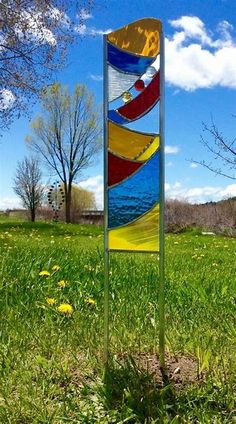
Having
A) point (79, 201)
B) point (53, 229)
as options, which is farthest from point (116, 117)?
point (79, 201)

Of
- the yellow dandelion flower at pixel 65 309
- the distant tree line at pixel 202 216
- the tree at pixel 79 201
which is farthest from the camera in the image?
Result: the tree at pixel 79 201

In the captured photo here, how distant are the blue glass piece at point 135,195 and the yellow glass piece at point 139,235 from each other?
1.0 inches

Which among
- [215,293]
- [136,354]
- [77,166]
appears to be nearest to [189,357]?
[136,354]

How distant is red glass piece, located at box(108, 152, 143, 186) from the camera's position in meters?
2.11

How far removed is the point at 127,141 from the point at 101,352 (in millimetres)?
1026

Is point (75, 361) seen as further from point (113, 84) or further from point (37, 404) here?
point (113, 84)

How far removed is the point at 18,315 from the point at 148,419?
1.42 meters

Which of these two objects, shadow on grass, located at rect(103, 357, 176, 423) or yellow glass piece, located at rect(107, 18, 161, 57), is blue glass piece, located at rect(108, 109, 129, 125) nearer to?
yellow glass piece, located at rect(107, 18, 161, 57)

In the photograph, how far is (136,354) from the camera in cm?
230

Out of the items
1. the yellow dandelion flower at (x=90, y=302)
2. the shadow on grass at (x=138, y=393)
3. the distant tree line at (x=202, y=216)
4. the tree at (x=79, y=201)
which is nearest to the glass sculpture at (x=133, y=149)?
the shadow on grass at (x=138, y=393)

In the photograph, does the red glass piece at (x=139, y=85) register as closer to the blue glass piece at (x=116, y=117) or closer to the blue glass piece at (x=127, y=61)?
the blue glass piece at (x=127, y=61)

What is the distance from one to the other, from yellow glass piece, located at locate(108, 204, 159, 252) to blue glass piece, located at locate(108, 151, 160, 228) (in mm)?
26

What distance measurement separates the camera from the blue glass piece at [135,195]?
2.10 metres

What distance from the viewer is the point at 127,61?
2.14 m
